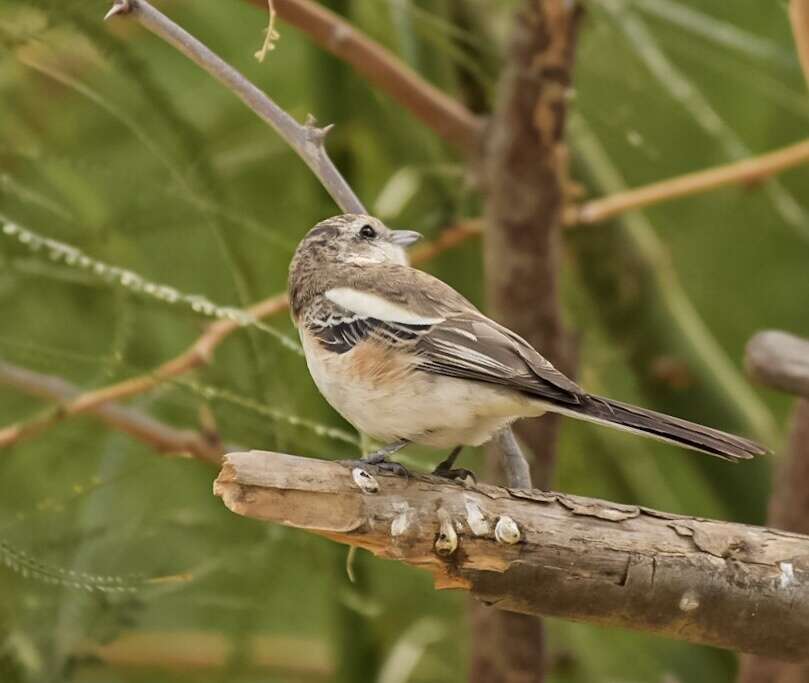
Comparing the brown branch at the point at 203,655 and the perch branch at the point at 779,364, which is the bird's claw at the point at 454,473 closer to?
the perch branch at the point at 779,364

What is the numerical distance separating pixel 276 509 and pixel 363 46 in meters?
1.27

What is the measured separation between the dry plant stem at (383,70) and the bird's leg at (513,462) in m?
0.89

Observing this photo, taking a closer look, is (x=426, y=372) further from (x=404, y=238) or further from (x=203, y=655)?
(x=203, y=655)

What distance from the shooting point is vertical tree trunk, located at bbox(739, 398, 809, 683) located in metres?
2.19

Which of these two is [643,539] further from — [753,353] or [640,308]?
[640,308]

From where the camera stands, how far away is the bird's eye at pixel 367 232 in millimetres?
1779

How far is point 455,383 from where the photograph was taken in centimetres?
152

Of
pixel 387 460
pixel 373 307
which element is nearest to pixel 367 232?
pixel 373 307

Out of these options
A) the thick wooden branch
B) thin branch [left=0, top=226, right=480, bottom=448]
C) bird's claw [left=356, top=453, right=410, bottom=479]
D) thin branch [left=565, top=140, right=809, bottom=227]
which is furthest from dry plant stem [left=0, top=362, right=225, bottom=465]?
thin branch [left=565, top=140, right=809, bottom=227]

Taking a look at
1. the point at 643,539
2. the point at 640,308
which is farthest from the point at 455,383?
the point at 640,308

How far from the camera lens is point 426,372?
154 cm

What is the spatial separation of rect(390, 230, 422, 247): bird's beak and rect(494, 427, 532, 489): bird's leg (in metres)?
0.37

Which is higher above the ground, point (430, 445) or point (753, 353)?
point (753, 353)

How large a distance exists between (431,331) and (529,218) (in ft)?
2.77
